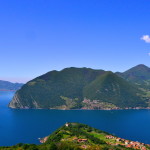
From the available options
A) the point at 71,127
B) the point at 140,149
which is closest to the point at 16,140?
the point at 71,127

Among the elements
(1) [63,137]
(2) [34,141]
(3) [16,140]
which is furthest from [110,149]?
(3) [16,140]

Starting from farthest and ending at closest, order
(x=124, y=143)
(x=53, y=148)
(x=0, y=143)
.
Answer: (x=0, y=143)
(x=124, y=143)
(x=53, y=148)

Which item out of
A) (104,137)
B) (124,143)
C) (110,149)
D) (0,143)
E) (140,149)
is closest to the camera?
(110,149)

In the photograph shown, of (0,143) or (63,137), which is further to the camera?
(0,143)

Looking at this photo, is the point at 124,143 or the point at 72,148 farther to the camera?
the point at 124,143

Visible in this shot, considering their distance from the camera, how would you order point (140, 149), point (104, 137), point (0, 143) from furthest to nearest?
point (0, 143), point (104, 137), point (140, 149)

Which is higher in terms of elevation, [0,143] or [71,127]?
[71,127]

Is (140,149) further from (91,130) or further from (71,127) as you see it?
(71,127)

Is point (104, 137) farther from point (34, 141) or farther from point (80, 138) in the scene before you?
point (34, 141)

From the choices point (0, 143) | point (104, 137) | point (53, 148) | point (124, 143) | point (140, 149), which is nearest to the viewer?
point (53, 148)
